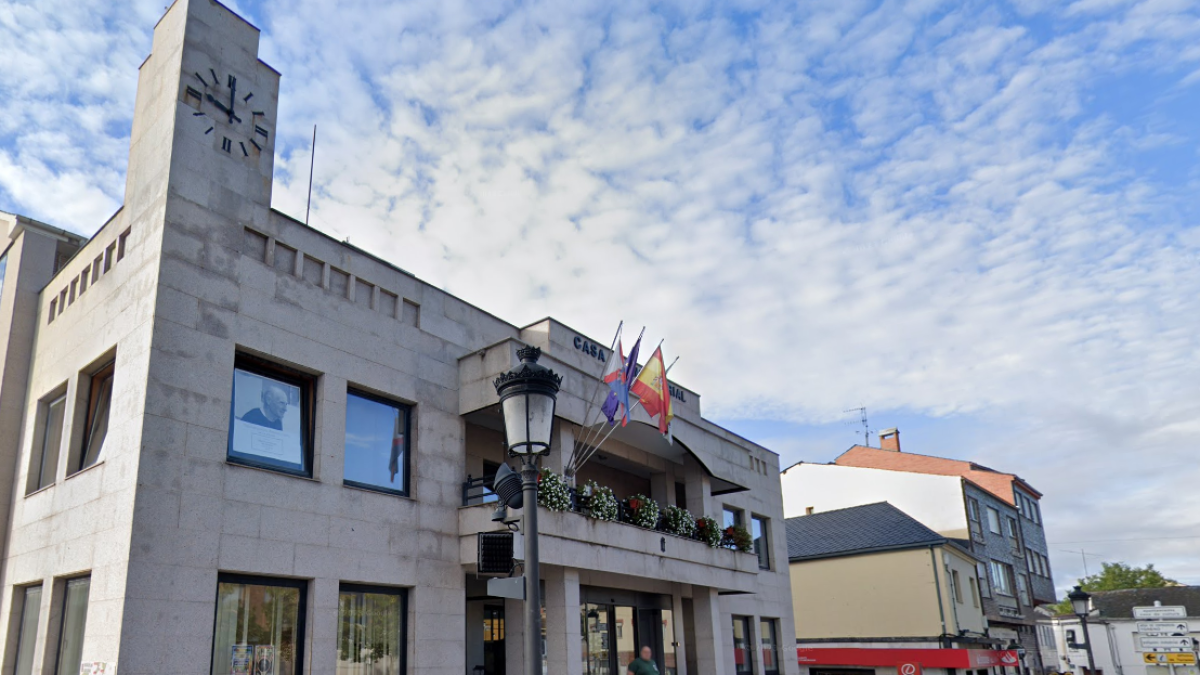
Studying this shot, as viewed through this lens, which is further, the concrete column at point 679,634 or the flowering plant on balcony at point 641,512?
the concrete column at point 679,634

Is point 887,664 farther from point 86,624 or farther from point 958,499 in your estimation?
point 86,624

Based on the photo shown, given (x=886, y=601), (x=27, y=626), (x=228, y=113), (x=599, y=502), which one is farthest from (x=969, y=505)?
(x=27, y=626)

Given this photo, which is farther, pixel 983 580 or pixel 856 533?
pixel 983 580

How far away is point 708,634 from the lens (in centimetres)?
2034

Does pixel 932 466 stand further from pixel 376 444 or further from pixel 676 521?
pixel 376 444

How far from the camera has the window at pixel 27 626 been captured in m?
13.4

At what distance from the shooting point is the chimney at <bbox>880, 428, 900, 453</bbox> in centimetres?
5034

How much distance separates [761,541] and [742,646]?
11.8ft

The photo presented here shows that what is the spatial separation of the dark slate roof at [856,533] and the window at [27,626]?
99.1ft

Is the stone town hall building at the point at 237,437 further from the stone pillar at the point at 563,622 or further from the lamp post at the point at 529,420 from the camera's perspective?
the lamp post at the point at 529,420

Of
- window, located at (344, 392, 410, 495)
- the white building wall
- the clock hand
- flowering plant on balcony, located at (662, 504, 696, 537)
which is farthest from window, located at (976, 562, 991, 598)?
the clock hand

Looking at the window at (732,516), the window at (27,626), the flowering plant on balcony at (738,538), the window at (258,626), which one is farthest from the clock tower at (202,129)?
the window at (732,516)

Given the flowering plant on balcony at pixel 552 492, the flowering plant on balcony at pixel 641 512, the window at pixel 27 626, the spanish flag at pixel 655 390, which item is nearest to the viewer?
the window at pixel 27 626

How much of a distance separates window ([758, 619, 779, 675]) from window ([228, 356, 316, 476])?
15693mm
